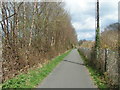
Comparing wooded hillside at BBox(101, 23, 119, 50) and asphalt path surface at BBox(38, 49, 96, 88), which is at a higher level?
wooded hillside at BBox(101, 23, 119, 50)

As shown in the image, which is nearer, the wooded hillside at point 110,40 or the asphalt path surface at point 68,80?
the asphalt path surface at point 68,80

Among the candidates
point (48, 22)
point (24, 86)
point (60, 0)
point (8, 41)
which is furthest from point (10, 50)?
point (60, 0)

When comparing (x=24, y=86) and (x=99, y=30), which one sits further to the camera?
(x=99, y=30)

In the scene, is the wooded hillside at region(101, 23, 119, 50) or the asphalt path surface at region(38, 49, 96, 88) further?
the wooded hillside at region(101, 23, 119, 50)

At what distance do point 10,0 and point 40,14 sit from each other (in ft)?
43.3

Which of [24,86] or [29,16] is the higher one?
[29,16]

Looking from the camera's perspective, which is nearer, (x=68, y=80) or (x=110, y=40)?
(x=68, y=80)

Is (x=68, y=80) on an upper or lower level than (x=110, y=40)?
lower

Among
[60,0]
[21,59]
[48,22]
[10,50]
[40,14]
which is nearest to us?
[10,50]

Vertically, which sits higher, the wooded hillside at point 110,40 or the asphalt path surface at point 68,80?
the wooded hillside at point 110,40

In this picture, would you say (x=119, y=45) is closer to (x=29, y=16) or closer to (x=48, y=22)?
(x=29, y=16)

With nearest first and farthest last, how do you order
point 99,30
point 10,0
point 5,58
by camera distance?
point 5,58 < point 10,0 < point 99,30

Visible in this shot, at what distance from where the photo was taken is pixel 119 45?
36.6 ft

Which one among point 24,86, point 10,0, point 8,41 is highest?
point 10,0
